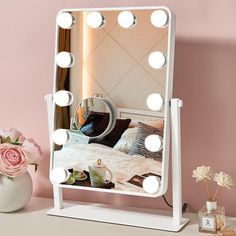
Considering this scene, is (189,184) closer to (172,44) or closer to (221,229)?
(221,229)

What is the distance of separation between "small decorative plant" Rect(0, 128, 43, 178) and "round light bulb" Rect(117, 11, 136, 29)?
45 cm

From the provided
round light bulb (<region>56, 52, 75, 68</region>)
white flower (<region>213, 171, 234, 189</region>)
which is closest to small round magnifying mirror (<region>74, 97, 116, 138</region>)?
round light bulb (<region>56, 52, 75, 68</region>)

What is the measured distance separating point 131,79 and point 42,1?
17.1 inches

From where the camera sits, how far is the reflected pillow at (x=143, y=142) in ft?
4.95

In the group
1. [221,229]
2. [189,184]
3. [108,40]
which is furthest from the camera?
[189,184]

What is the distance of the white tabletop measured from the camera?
4.85ft

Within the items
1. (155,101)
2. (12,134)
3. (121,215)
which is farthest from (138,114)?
(12,134)

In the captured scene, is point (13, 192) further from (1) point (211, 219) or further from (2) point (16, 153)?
(1) point (211, 219)

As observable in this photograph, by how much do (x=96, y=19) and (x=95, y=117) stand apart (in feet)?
0.89

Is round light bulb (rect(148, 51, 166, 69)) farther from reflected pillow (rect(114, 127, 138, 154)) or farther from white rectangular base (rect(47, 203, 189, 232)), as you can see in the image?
white rectangular base (rect(47, 203, 189, 232))

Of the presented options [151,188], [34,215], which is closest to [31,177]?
[34,215]

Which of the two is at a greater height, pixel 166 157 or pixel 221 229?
pixel 166 157

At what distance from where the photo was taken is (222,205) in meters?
1.64

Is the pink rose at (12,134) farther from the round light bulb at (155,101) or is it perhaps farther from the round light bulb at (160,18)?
the round light bulb at (160,18)
